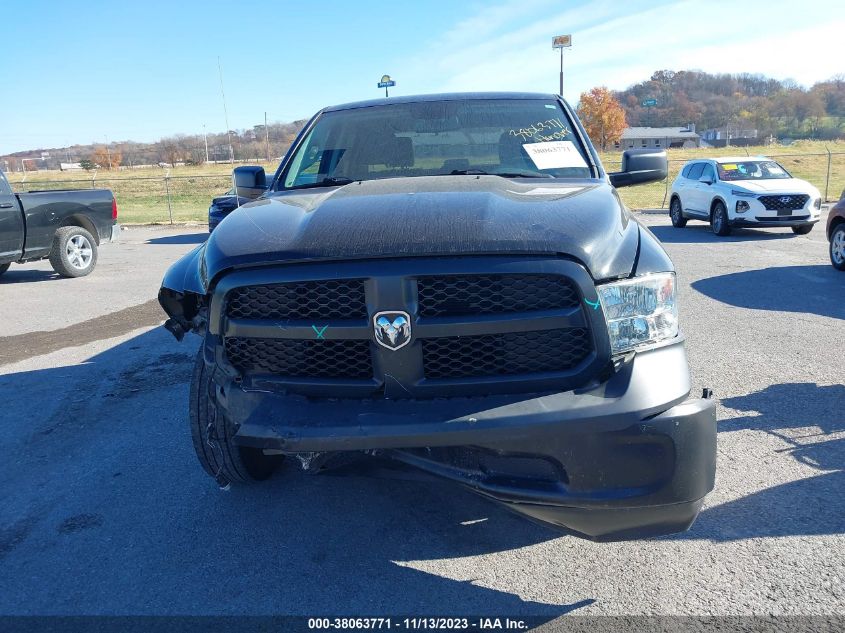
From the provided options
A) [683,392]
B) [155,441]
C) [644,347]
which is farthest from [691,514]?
[155,441]

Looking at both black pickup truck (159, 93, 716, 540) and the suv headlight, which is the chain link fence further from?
the suv headlight

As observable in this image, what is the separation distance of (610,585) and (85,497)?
2579 mm

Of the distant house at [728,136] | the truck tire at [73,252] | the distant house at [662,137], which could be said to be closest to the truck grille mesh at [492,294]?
the truck tire at [73,252]

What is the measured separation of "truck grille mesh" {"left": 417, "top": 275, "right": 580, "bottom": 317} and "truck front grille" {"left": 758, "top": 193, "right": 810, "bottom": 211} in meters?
13.0

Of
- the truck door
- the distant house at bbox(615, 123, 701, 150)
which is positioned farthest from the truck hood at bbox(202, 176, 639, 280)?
the distant house at bbox(615, 123, 701, 150)

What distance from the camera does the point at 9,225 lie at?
9859 millimetres

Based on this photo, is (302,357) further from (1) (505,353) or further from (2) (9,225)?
(2) (9,225)

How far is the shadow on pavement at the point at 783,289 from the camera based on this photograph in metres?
7.49

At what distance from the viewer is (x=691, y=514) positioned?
7.52ft

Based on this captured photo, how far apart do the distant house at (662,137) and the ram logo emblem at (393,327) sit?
386 feet

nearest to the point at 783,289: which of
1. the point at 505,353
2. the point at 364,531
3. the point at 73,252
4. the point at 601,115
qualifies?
the point at 364,531

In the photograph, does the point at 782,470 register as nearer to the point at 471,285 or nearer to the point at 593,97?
the point at 471,285

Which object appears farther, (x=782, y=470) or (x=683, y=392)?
(x=782, y=470)

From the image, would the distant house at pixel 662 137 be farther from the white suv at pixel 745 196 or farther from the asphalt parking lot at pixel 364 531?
the asphalt parking lot at pixel 364 531
